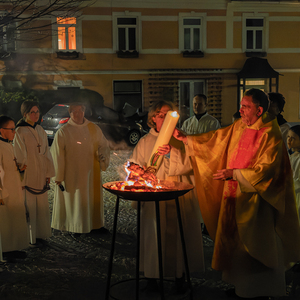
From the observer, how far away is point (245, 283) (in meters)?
3.49

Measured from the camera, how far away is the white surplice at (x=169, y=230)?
3.72 m

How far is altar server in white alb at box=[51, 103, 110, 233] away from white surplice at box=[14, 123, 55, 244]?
394 mm

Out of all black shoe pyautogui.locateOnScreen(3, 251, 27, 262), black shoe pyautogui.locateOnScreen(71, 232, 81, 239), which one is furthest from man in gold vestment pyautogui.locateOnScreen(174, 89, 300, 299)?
black shoe pyautogui.locateOnScreen(71, 232, 81, 239)

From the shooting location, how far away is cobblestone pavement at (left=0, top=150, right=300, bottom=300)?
147 inches

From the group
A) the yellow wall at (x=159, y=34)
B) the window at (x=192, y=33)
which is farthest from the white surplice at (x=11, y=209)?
the window at (x=192, y=33)

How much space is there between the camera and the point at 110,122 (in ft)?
44.9

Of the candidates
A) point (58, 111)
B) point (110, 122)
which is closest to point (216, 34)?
point (110, 122)

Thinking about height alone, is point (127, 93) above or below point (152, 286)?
above

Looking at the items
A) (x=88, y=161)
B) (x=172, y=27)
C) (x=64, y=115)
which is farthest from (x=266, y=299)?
(x=172, y=27)

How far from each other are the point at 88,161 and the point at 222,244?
2.60 metres

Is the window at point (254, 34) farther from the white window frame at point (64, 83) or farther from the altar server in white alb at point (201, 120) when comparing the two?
the altar server in white alb at point (201, 120)

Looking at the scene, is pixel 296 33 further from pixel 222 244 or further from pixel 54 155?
pixel 222 244

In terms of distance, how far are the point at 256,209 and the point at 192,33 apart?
11447 mm

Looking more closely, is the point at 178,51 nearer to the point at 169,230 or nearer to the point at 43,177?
the point at 43,177
